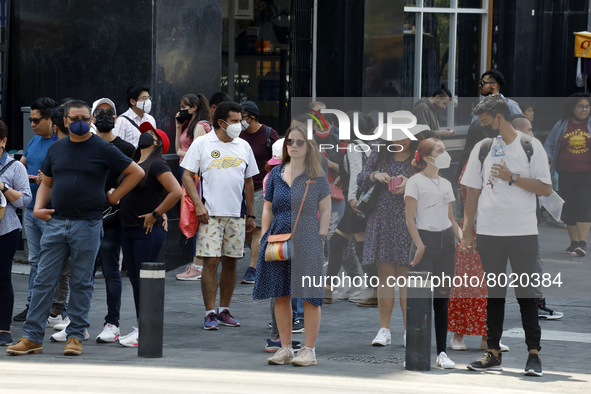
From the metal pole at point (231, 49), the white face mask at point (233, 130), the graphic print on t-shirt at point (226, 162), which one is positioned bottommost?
the graphic print on t-shirt at point (226, 162)

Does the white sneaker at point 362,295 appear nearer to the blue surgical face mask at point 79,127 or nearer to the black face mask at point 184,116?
the black face mask at point 184,116

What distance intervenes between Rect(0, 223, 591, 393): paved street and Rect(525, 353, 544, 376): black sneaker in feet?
0.23

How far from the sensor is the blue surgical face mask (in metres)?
7.97

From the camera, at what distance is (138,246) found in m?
8.56

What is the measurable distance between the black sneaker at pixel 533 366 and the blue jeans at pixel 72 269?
132 inches

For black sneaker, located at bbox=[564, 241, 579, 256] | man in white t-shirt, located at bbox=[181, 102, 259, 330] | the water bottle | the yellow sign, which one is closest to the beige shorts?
man in white t-shirt, located at bbox=[181, 102, 259, 330]

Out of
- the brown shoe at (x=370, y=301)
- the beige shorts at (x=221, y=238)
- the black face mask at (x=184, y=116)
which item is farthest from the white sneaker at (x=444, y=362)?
the black face mask at (x=184, y=116)

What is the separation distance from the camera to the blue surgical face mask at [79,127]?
26.2 feet

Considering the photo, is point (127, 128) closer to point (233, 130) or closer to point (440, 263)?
point (233, 130)

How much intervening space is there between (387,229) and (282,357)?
1.43 m

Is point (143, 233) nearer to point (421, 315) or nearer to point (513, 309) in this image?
point (421, 315)

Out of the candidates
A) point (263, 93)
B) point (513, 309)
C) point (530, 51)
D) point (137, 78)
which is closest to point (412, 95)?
point (263, 93)

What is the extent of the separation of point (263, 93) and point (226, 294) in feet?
24.3

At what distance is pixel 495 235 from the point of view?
25.0 feet
